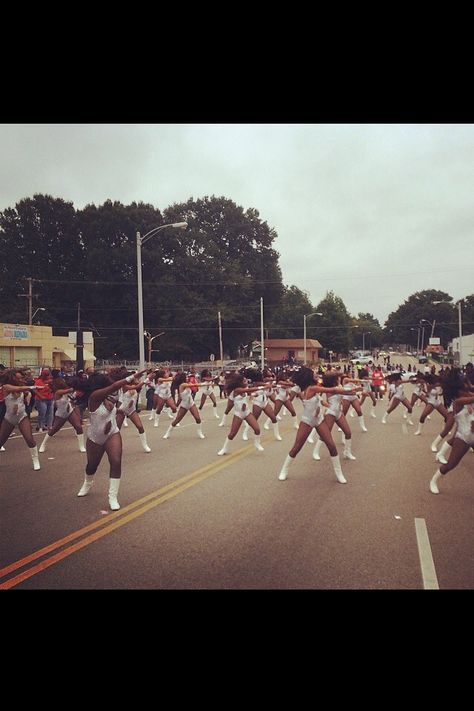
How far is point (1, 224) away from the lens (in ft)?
168

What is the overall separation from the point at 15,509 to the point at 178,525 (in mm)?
2345

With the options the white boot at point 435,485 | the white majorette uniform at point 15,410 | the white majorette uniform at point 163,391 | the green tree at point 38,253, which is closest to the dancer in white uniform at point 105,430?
the white majorette uniform at point 15,410

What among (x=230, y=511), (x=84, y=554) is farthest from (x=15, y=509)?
(x=230, y=511)

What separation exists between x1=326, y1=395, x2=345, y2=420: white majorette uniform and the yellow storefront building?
81.0 feet

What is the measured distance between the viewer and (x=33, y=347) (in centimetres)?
3725

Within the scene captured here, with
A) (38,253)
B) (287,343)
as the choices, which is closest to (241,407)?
(38,253)

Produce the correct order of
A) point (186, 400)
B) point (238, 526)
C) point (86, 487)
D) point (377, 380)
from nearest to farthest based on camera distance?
1. point (238, 526)
2. point (86, 487)
3. point (186, 400)
4. point (377, 380)

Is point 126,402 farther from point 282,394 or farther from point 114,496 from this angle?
point 282,394

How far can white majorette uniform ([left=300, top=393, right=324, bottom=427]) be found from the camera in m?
8.37

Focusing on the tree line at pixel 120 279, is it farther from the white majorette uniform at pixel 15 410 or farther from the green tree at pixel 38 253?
the white majorette uniform at pixel 15 410

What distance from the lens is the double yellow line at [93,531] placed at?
4.65 m

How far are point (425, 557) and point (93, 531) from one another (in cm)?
342
